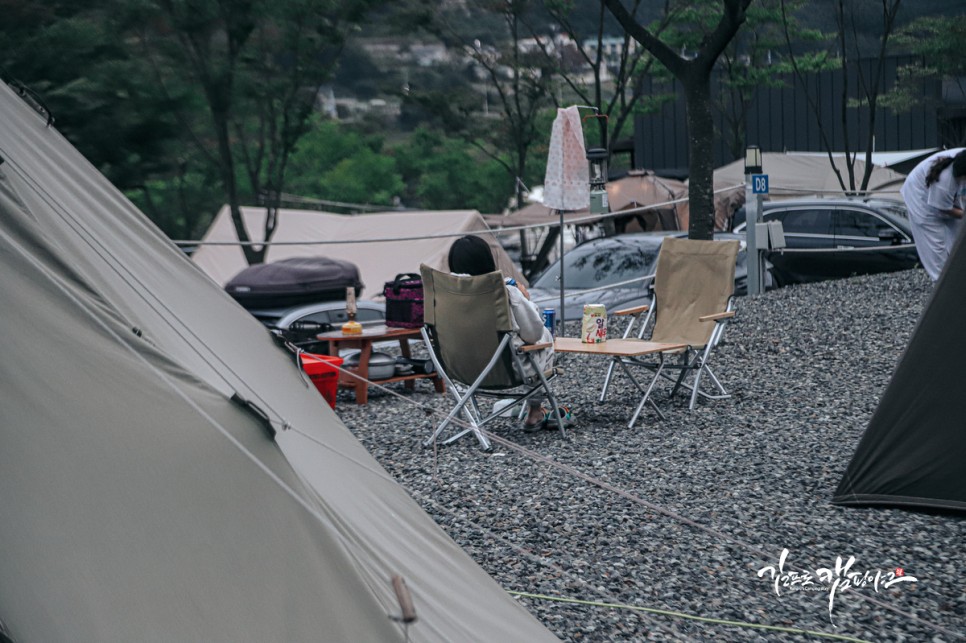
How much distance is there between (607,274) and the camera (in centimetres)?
1132

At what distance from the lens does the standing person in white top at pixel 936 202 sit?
28.7ft

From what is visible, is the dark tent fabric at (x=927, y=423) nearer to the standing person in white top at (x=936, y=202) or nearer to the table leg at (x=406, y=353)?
the table leg at (x=406, y=353)

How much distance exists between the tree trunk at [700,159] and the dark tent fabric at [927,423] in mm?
7034

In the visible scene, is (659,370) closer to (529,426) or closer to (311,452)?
(529,426)

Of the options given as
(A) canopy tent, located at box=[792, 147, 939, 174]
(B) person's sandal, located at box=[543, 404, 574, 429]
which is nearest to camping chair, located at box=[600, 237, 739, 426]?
(B) person's sandal, located at box=[543, 404, 574, 429]

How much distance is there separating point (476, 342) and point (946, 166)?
484 centimetres

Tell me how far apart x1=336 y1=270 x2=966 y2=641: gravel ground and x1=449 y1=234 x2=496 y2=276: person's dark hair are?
0.95m

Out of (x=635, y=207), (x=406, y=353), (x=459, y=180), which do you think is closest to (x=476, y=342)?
(x=406, y=353)

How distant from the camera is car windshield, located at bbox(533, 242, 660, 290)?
11.2m

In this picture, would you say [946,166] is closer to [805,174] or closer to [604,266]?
[604,266]

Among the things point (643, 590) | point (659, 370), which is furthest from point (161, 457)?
point (659, 370)

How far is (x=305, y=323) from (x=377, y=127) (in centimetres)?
2776

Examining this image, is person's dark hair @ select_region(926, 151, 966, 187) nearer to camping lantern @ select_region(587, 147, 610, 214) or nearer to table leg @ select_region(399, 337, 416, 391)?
camping lantern @ select_region(587, 147, 610, 214)

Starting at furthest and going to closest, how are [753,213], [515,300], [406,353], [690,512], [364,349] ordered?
[753,213], [406,353], [364,349], [515,300], [690,512]
